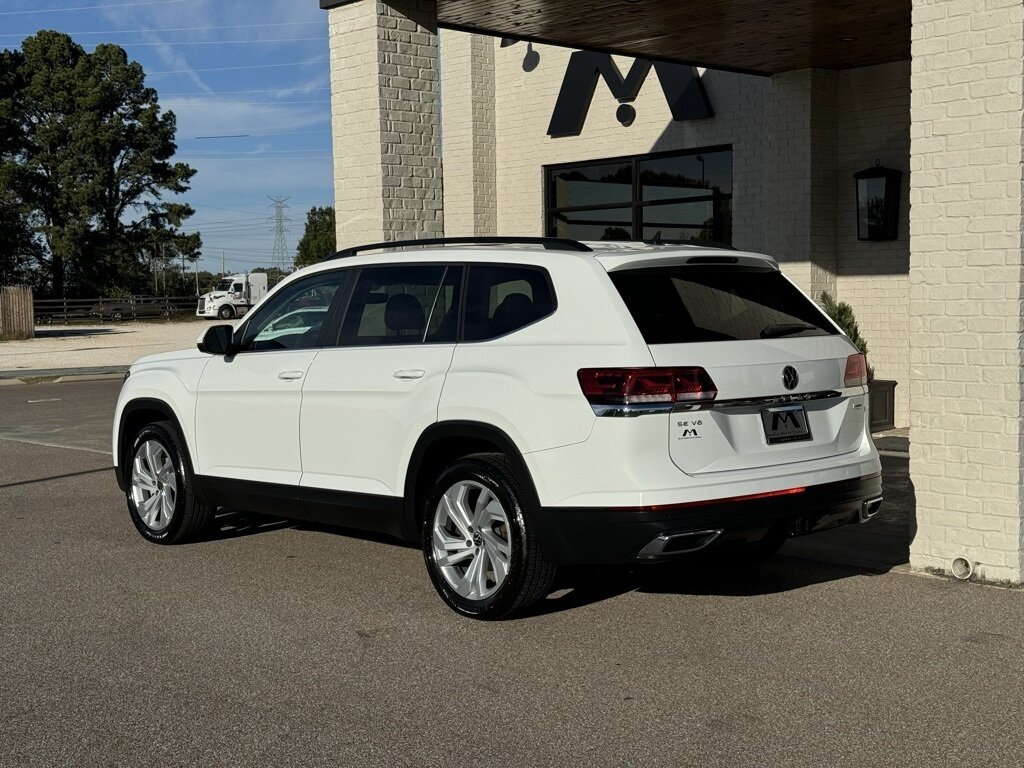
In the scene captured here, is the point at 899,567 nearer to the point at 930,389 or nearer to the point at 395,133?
the point at 930,389

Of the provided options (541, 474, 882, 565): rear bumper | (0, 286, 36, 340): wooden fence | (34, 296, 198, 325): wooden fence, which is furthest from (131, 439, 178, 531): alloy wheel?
(34, 296, 198, 325): wooden fence

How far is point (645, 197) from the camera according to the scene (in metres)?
16.9

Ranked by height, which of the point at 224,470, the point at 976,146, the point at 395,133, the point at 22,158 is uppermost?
the point at 22,158

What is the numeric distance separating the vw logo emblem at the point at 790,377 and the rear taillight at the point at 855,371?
1.34ft

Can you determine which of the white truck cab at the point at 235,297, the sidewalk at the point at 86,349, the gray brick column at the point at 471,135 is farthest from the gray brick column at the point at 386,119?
the white truck cab at the point at 235,297

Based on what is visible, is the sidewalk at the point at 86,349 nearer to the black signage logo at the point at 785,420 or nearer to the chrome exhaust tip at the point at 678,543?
the black signage logo at the point at 785,420

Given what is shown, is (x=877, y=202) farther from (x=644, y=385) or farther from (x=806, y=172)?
(x=644, y=385)

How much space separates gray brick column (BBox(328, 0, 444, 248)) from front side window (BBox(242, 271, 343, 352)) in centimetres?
376

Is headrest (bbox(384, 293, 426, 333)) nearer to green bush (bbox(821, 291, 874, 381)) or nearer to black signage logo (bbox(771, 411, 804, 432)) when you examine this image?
black signage logo (bbox(771, 411, 804, 432))

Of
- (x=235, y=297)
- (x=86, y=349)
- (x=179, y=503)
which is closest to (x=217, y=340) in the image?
(x=179, y=503)

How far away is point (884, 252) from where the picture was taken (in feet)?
46.6

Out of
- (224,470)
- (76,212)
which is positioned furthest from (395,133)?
(76,212)

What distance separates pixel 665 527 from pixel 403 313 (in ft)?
6.64

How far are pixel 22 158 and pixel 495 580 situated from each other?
209 feet
